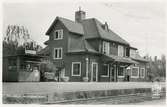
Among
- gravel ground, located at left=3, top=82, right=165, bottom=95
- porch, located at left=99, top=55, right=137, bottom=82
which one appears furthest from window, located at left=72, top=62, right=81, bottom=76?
porch, located at left=99, top=55, right=137, bottom=82

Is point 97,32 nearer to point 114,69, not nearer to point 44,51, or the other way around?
point 114,69

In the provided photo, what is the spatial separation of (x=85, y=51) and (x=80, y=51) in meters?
0.11

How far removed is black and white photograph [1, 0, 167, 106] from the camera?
8.03 m

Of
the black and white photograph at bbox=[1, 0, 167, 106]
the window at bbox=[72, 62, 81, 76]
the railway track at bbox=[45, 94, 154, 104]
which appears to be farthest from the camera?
the window at bbox=[72, 62, 81, 76]

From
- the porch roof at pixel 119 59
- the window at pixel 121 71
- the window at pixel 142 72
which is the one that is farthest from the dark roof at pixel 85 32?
the window at pixel 142 72

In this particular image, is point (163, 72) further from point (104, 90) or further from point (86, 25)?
point (86, 25)

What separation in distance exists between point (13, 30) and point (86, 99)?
2.22 metres

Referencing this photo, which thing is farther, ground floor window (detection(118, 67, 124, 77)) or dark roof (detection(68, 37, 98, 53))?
ground floor window (detection(118, 67, 124, 77))

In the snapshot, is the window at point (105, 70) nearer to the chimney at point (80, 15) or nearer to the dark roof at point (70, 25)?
the dark roof at point (70, 25)

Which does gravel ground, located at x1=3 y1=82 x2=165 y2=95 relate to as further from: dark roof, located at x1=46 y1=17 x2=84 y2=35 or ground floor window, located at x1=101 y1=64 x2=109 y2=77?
dark roof, located at x1=46 y1=17 x2=84 y2=35

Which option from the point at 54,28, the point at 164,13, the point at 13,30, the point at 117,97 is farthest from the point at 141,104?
the point at 13,30

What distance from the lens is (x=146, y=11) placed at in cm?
801

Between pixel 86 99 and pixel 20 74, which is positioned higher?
pixel 20 74

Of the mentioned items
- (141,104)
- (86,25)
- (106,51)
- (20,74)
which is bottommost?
(141,104)
